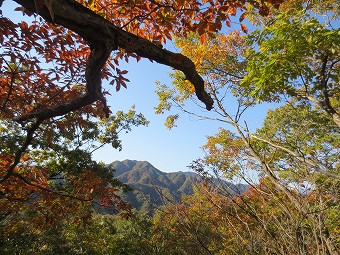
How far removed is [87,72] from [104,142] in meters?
11.2

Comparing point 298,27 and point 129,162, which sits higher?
point 129,162

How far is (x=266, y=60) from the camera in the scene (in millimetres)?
4309

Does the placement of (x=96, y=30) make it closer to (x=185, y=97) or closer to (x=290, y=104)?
(x=290, y=104)

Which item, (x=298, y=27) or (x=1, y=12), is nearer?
(x=1, y=12)

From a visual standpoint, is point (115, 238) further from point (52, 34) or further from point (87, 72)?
point (87, 72)

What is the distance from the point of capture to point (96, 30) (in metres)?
1.53

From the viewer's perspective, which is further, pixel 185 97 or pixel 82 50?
pixel 185 97

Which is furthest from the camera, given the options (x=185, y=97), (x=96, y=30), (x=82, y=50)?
(x=185, y=97)

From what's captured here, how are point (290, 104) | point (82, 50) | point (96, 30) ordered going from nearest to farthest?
point (96, 30)
point (82, 50)
point (290, 104)

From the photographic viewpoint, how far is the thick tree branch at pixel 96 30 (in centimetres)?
139

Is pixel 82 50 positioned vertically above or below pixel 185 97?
below

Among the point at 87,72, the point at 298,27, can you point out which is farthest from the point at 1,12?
the point at 298,27

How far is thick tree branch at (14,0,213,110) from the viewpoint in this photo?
139 cm

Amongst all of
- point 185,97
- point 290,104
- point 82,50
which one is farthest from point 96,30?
point 185,97
